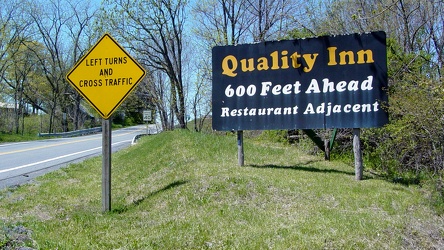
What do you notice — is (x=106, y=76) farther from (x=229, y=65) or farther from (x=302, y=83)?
(x=302, y=83)

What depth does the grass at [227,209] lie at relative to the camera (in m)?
4.59

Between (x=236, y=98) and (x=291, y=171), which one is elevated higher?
(x=236, y=98)

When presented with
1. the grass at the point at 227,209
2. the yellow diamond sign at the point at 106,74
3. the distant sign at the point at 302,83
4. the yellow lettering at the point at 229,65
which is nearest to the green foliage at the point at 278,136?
the grass at the point at 227,209

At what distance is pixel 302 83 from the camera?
27.5 feet

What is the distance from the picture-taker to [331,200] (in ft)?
20.6

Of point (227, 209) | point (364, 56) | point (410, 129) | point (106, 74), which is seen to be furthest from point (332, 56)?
point (106, 74)

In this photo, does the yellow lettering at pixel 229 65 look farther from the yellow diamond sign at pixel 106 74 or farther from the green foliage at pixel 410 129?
the green foliage at pixel 410 129

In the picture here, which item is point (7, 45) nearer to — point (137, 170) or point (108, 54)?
point (137, 170)

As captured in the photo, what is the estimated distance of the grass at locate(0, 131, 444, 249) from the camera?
4.59 metres

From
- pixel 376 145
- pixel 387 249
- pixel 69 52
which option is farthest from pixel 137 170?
pixel 69 52

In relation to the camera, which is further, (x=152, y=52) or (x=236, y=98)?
(x=152, y=52)

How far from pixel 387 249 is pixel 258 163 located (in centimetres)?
504

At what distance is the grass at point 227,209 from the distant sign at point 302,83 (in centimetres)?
108

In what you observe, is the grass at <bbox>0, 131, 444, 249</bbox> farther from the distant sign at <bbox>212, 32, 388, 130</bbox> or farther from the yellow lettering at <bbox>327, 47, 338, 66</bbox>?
the yellow lettering at <bbox>327, 47, 338, 66</bbox>
